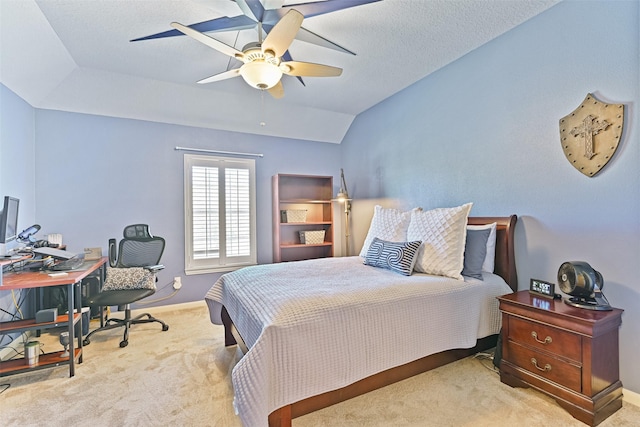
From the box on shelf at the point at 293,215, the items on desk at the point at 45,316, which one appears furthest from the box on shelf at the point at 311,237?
the items on desk at the point at 45,316

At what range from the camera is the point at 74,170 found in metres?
3.27

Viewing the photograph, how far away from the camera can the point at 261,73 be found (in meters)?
1.85

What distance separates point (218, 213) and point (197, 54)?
1984 millimetres

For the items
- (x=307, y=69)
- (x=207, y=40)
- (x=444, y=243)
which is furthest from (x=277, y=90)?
(x=444, y=243)

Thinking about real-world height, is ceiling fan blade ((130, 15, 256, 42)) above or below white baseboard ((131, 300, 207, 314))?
above

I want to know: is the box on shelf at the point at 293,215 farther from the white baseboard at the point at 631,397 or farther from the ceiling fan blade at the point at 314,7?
the white baseboard at the point at 631,397

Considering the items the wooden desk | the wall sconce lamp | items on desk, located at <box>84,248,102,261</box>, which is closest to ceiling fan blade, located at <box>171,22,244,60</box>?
the wooden desk

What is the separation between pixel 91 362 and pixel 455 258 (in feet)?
10.1

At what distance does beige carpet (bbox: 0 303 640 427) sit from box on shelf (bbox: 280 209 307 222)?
2173 millimetres

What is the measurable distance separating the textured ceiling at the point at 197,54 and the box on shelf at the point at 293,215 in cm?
134

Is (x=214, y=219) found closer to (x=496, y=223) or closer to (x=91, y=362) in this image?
(x=91, y=362)

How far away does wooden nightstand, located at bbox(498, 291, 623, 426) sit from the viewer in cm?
161

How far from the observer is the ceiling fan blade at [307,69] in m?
1.99

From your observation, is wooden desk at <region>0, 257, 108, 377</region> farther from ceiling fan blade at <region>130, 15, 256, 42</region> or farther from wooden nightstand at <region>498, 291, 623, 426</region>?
wooden nightstand at <region>498, 291, 623, 426</region>
